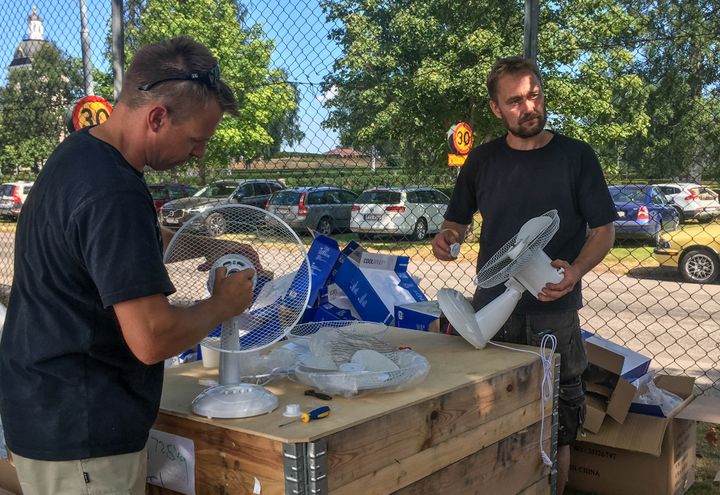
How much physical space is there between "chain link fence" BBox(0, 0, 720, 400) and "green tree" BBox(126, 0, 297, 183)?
2.7 inches

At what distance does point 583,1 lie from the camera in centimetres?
1391

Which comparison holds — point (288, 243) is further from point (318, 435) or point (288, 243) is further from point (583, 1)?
point (583, 1)

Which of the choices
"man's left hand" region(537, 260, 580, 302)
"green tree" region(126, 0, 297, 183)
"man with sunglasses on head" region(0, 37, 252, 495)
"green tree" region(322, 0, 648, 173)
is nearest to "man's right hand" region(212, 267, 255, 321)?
"man with sunglasses on head" region(0, 37, 252, 495)

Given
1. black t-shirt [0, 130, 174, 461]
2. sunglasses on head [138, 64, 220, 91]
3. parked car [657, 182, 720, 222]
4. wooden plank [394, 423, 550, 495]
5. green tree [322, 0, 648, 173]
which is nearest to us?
black t-shirt [0, 130, 174, 461]

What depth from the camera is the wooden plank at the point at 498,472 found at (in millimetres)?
1970

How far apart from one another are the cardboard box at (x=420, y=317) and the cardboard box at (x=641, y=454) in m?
0.87

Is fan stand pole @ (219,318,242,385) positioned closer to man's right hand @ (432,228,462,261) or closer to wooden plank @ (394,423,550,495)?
wooden plank @ (394,423,550,495)

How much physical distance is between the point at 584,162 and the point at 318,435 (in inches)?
65.2

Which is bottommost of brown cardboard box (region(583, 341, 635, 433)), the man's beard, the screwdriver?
brown cardboard box (region(583, 341, 635, 433))

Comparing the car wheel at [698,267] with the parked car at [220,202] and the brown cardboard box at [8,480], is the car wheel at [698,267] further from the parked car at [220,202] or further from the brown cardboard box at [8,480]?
the brown cardboard box at [8,480]

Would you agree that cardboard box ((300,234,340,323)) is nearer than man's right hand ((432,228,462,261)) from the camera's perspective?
No

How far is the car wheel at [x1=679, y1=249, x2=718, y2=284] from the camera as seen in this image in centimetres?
998

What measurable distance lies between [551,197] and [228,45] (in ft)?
36.1

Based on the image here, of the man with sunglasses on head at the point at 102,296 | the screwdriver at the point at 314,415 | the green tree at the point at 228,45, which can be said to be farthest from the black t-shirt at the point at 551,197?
the green tree at the point at 228,45
